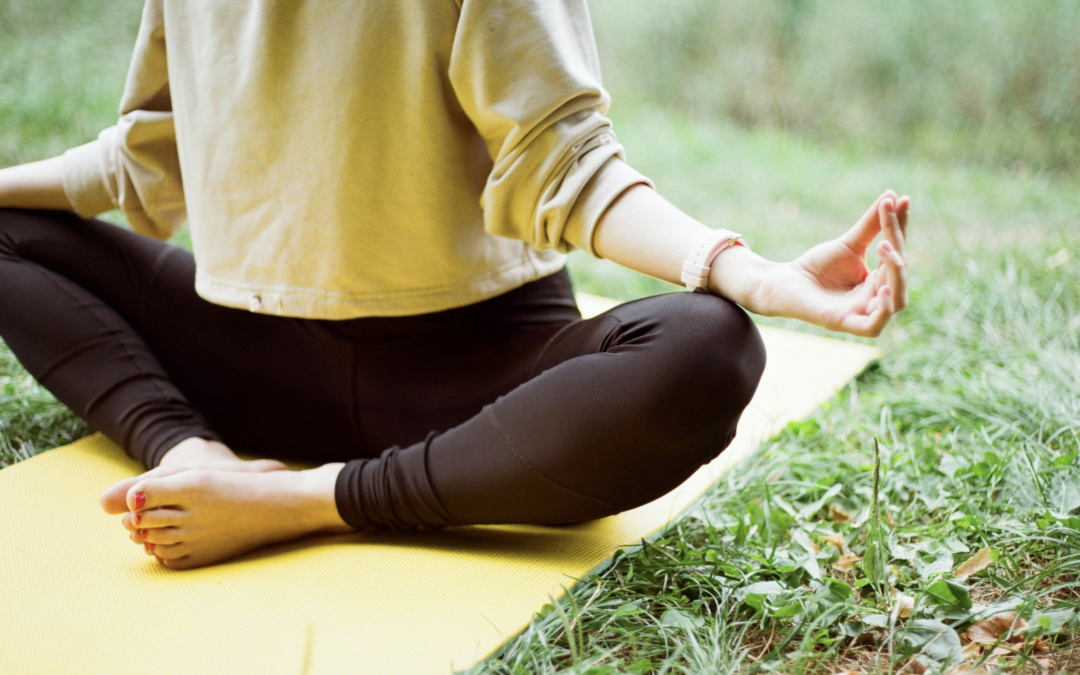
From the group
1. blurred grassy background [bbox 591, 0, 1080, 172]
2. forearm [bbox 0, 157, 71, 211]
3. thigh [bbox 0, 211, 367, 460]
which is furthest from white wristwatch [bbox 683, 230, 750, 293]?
blurred grassy background [bbox 591, 0, 1080, 172]

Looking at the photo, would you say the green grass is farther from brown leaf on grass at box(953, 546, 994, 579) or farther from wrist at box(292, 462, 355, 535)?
wrist at box(292, 462, 355, 535)

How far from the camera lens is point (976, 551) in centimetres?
103

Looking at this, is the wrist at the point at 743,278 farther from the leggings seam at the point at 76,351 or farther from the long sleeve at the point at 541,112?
the leggings seam at the point at 76,351

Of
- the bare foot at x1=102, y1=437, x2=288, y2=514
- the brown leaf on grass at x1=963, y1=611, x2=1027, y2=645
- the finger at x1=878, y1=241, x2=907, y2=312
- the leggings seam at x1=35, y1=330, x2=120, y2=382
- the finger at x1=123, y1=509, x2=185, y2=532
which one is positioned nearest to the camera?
the finger at x1=878, y1=241, x2=907, y2=312

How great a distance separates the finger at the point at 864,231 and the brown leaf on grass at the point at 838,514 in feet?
1.64

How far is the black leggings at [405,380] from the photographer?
0.90m

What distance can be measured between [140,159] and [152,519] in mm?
530

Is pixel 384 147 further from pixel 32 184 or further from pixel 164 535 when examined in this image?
pixel 32 184

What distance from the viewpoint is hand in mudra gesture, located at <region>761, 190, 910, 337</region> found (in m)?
0.75

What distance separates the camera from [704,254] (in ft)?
2.94

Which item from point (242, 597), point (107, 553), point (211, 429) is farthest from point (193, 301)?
point (242, 597)

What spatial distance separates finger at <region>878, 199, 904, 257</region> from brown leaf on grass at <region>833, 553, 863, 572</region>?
1.46 ft

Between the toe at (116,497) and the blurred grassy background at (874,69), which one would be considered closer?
the toe at (116,497)

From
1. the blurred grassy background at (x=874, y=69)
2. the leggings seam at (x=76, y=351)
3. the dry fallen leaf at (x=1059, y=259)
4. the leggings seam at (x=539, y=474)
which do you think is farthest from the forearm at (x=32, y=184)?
the blurred grassy background at (x=874, y=69)
